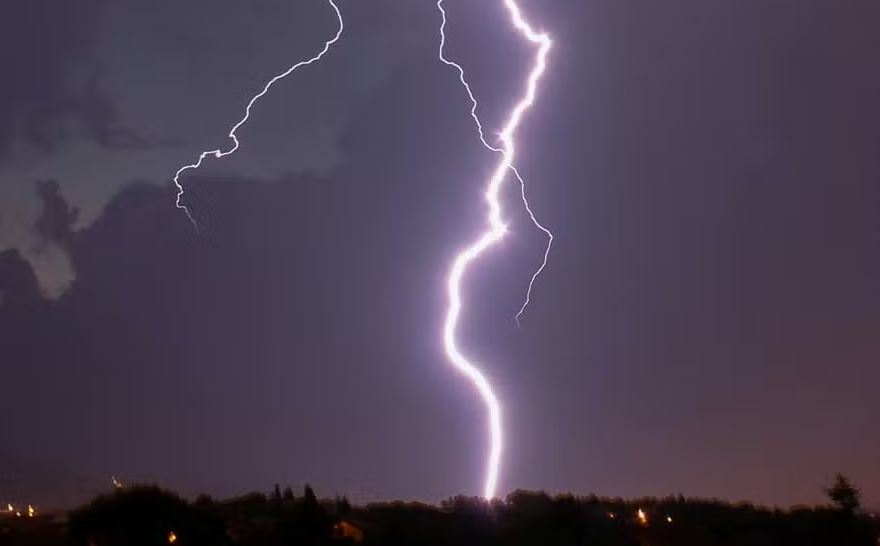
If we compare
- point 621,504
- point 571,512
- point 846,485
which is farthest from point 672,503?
point 571,512

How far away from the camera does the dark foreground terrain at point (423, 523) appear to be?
25.6m

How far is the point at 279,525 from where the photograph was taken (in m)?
26.3

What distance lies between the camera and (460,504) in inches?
1371

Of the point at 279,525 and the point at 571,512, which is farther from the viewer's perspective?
the point at 571,512

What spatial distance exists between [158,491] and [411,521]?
7.33 metres

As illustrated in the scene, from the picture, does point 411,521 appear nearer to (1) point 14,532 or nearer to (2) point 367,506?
(2) point 367,506

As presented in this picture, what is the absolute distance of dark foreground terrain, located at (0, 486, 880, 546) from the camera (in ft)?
84.1

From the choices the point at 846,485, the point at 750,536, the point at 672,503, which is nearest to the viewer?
the point at 750,536

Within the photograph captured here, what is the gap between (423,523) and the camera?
30.5m

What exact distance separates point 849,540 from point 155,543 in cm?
2476

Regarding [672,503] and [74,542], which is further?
[672,503]

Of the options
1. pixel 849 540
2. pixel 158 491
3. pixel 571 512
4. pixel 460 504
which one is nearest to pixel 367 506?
pixel 460 504

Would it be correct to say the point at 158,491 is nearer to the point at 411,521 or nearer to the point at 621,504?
the point at 411,521

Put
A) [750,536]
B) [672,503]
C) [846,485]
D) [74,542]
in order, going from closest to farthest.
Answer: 1. [74,542]
2. [750,536]
3. [846,485]
4. [672,503]
